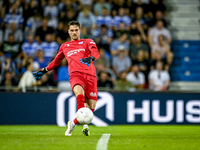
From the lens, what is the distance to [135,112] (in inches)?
488

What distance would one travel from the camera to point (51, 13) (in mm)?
16312

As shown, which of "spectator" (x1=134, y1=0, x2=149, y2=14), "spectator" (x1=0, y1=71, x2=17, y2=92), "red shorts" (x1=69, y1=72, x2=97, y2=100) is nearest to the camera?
"red shorts" (x1=69, y1=72, x2=97, y2=100)

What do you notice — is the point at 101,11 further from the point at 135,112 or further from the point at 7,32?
the point at 135,112

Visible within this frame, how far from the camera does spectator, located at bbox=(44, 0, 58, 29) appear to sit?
16.0 meters

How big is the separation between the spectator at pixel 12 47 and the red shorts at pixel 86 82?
810 centimetres

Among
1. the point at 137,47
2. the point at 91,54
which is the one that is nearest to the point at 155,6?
the point at 137,47

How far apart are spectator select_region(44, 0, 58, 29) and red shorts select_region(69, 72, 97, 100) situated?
890cm

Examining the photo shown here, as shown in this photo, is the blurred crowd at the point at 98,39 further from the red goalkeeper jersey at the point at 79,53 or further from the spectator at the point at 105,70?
the red goalkeeper jersey at the point at 79,53

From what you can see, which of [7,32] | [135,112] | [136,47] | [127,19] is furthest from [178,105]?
[7,32]

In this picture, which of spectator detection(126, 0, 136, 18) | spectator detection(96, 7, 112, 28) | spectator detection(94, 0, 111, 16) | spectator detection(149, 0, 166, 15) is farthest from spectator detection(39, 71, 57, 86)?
spectator detection(149, 0, 166, 15)

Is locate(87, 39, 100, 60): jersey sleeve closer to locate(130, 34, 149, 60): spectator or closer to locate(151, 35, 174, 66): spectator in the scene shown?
locate(130, 34, 149, 60): spectator

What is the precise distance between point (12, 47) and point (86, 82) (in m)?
8.43

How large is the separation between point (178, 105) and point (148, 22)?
515cm

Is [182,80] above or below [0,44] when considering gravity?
below
